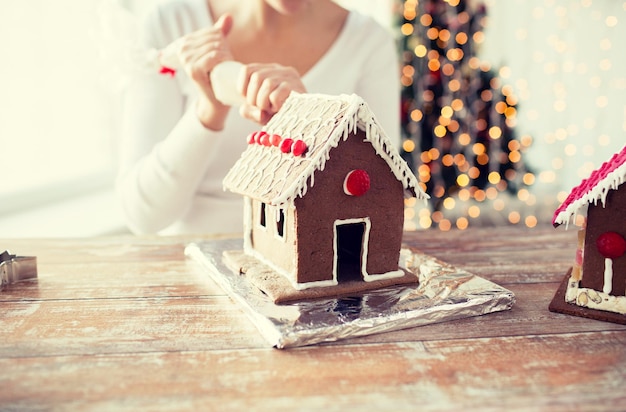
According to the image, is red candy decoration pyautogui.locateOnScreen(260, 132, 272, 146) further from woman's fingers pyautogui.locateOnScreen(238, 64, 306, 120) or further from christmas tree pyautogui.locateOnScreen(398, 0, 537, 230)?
christmas tree pyautogui.locateOnScreen(398, 0, 537, 230)

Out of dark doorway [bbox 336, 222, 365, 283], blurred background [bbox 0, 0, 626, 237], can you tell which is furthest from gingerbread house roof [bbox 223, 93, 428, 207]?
blurred background [bbox 0, 0, 626, 237]

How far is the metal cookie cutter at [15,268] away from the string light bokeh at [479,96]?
267 centimetres

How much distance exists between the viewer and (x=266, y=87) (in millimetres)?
1157

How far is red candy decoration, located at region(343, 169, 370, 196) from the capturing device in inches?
34.5

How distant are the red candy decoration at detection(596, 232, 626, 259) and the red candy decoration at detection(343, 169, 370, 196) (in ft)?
1.09

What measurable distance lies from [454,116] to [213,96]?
8.22ft

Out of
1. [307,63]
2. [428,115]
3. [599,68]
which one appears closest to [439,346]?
[307,63]

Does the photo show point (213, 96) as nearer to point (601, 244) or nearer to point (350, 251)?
point (350, 251)

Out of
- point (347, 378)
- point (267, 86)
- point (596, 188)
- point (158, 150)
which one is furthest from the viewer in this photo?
point (158, 150)

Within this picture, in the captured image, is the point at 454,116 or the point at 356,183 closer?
the point at 356,183

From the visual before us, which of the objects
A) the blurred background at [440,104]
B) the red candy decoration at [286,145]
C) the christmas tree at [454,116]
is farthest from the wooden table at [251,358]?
the christmas tree at [454,116]

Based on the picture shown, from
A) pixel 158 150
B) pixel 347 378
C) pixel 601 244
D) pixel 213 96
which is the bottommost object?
pixel 347 378

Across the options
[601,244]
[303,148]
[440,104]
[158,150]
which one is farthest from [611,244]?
[440,104]

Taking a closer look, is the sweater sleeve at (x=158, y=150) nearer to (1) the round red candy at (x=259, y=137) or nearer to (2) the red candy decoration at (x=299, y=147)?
(1) the round red candy at (x=259, y=137)
